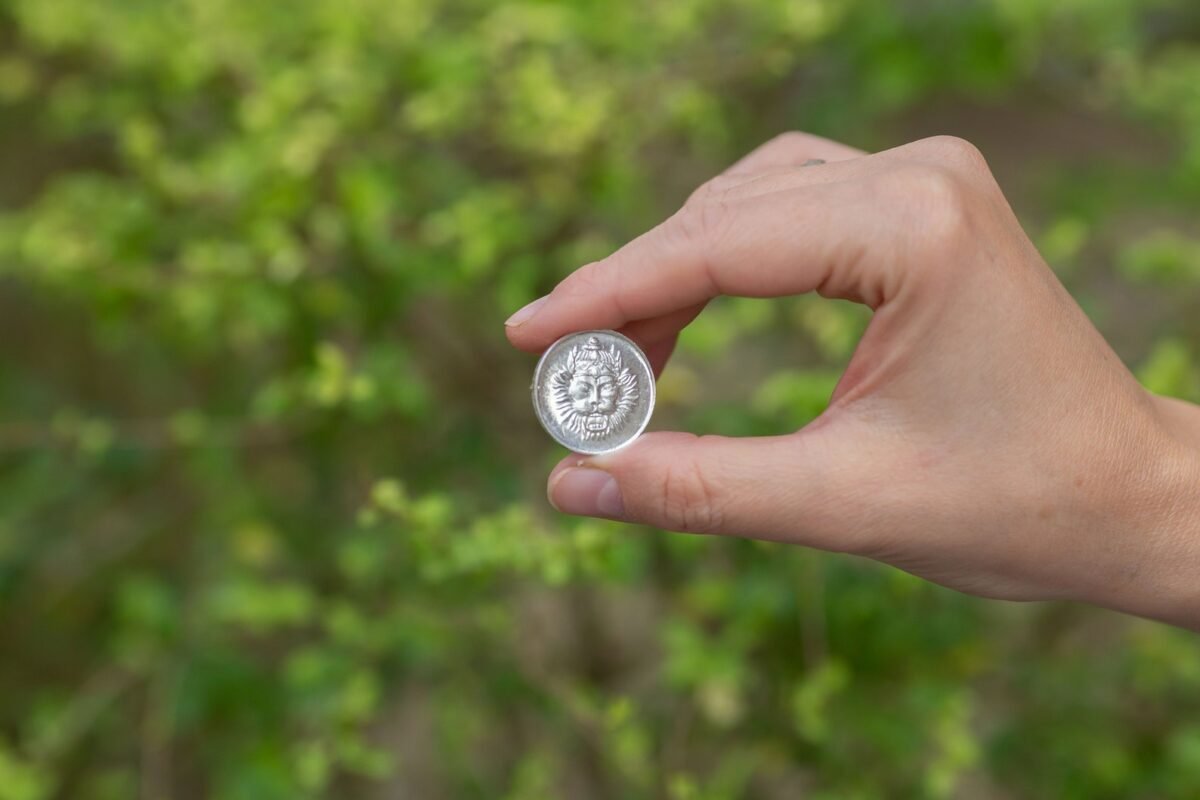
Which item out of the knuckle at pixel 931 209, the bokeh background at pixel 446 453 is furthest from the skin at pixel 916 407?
the bokeh background at pixel 446 453

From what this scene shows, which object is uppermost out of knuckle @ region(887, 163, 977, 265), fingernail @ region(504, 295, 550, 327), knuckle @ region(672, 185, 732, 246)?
knuckle @ region(887, 163, 977, 265)

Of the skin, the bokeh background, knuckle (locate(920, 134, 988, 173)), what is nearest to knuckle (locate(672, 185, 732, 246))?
the skin

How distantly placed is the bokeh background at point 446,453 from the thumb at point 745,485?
1.15 ft

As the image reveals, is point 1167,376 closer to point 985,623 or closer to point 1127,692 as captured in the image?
point 985,623

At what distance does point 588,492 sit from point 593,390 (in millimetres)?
190

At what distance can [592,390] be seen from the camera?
→ 1.62 metres

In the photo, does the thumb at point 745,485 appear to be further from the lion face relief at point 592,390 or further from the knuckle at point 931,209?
the knuckle at point 931,209

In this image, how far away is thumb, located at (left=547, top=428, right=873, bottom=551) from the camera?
140 centimetres

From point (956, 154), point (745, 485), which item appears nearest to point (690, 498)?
point (745, 485)

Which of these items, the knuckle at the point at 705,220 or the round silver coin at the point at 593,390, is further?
the round silver coin at the point at 593,390

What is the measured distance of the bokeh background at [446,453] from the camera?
7.30 ft

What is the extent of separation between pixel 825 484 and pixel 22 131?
163 inches

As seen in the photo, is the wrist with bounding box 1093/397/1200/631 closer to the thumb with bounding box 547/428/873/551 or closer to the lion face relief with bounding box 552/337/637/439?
the thumb with bounding box 547/428/873/551

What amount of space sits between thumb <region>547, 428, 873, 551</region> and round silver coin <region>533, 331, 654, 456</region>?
0.39 ft
